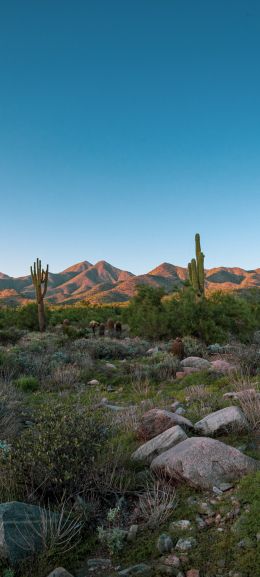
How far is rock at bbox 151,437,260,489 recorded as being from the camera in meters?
4.04

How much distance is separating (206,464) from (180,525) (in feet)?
2.48

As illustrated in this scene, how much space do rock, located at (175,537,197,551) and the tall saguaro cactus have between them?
57.4 feet

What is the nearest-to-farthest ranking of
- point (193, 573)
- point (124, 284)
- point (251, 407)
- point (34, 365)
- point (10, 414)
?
point (193, 573)
point (251, 407)
point (10, 414)
point (34, 365)
point (124, 284)

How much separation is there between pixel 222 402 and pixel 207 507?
11.1 ft

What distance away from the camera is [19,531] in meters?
3.26

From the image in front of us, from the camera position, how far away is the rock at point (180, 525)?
3.47 metres

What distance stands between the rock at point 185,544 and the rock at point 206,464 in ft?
2.52

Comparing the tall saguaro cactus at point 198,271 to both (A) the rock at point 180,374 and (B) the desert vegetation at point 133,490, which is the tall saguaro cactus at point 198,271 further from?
(B) the desert vegetation at point 133,490

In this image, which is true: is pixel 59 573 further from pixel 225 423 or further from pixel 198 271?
pixel 198 271

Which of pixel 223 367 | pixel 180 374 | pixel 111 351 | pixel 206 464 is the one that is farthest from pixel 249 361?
pixel 206 464

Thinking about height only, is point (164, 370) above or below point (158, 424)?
below

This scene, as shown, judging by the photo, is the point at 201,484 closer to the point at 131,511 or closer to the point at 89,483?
the point at 131,511

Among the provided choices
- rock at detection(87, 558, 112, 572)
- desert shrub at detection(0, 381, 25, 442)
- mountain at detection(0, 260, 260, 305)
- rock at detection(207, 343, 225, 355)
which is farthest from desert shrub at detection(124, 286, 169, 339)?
mountain at detection(0, 260, 260, 305)

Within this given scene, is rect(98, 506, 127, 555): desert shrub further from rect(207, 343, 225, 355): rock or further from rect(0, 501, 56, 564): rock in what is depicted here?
rect(207, 343, 225, 355): rock
